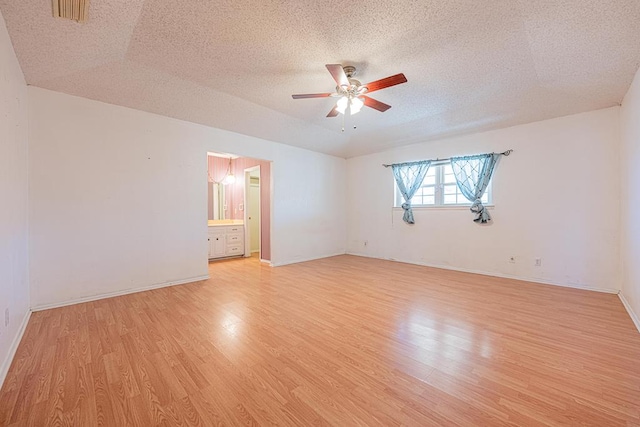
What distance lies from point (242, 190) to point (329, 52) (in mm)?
4649

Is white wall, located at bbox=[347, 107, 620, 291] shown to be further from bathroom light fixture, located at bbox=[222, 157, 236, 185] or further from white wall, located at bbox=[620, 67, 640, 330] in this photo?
bathroom light fixture, located at bbox=[222, 157, 236, 185]

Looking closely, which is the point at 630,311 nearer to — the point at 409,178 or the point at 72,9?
the point at 409,178

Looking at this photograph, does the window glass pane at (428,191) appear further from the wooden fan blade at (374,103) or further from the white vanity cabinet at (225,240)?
the white vanity cabinet at (225,240)

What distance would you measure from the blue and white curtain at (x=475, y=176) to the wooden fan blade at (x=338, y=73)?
319 centimetres

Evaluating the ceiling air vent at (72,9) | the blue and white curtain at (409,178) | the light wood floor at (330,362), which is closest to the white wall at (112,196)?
the light wood floor at (330,362)

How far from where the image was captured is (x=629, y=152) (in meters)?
2.96

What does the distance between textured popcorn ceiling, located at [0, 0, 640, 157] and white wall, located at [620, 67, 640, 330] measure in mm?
286

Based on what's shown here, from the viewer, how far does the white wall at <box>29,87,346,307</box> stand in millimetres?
2928

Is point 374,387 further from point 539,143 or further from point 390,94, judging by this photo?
point 539,143

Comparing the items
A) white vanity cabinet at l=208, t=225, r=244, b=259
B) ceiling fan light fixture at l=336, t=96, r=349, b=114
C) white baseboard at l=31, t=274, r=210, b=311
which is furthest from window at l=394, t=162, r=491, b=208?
white baseboard at l=31, t=274, r=210, b=311

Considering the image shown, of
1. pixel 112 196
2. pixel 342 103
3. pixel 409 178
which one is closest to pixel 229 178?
pixel 112 196

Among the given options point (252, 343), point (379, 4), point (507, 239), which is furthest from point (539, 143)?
point (252, 343)

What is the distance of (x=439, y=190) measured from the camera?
511 centimetres

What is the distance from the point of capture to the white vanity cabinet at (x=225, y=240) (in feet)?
18.7
